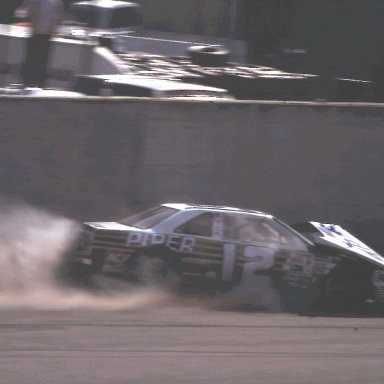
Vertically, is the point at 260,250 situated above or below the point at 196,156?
below

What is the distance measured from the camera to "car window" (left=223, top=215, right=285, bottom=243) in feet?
40.9

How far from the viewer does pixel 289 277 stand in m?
12.5

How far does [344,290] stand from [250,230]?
1313mm

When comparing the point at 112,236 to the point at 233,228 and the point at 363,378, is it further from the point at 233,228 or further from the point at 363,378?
the point at 363,378

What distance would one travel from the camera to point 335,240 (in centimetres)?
1299

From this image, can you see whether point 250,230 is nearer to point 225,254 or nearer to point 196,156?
point 225,254

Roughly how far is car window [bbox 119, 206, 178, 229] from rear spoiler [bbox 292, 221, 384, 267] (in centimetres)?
174

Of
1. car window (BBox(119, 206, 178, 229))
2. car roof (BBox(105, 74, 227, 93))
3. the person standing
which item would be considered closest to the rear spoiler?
car window (BBox(119, 206, 178, 229))

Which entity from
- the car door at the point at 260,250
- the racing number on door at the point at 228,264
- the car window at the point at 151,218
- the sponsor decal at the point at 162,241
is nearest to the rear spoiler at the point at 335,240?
the car door at the point at 260,250

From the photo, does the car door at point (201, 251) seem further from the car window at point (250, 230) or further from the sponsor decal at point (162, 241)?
the car window at point (250, 230)

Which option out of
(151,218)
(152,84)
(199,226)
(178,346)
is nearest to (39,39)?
(152,84)

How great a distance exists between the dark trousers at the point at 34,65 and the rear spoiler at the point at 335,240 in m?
6.01

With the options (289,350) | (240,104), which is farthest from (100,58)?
(289,350)

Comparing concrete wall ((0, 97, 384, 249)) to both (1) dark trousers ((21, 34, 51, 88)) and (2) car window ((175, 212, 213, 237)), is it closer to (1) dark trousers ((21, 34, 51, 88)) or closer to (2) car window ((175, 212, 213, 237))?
(2) car window ((175, 212, 213, 237))
